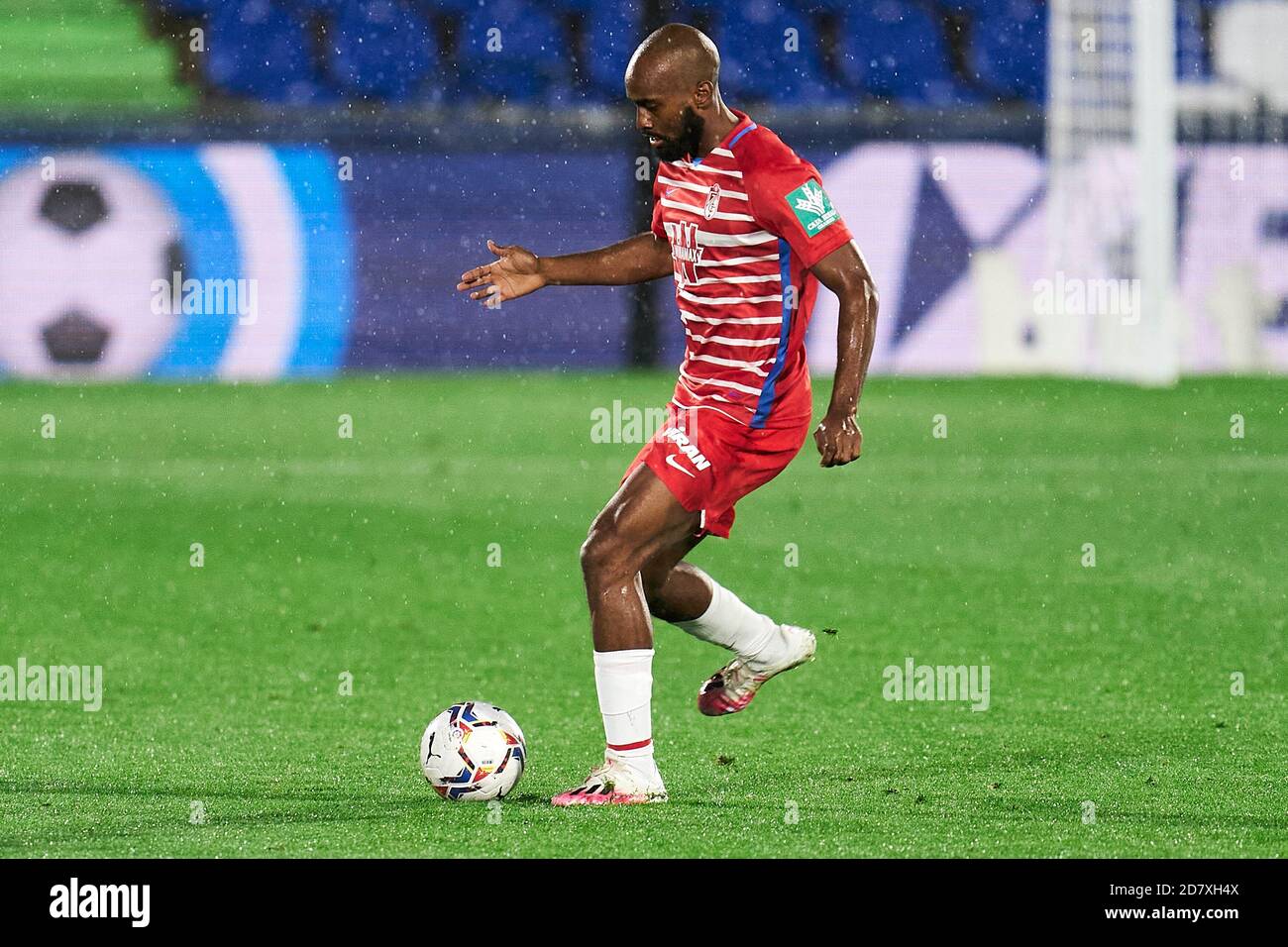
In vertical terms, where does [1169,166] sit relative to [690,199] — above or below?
above

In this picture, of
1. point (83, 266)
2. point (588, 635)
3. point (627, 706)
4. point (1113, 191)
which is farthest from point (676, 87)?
point (83, 266)

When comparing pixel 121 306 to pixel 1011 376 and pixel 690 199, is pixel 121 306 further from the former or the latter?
pixel 690 199

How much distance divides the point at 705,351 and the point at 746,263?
0.29 meters

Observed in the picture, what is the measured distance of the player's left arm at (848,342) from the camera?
538 cm

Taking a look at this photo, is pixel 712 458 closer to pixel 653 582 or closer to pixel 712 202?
pixel 653 582

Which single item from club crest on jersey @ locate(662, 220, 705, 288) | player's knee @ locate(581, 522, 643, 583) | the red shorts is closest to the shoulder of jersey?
club crest on jersey @ locate(662, 220, 705, 288)

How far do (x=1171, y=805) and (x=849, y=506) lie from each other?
6.89m

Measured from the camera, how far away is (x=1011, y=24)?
2491cm

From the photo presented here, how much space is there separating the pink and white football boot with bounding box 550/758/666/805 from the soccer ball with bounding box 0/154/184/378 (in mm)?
14983

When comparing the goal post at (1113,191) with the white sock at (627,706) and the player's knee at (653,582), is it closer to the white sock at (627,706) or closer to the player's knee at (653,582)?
the player's knee at (653,582)

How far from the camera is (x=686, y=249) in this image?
580 cm

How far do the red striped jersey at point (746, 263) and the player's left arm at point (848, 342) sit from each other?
0.06 m

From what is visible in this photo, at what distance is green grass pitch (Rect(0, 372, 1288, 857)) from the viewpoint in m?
5.39

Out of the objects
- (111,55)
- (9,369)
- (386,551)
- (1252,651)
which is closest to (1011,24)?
(111,55)
